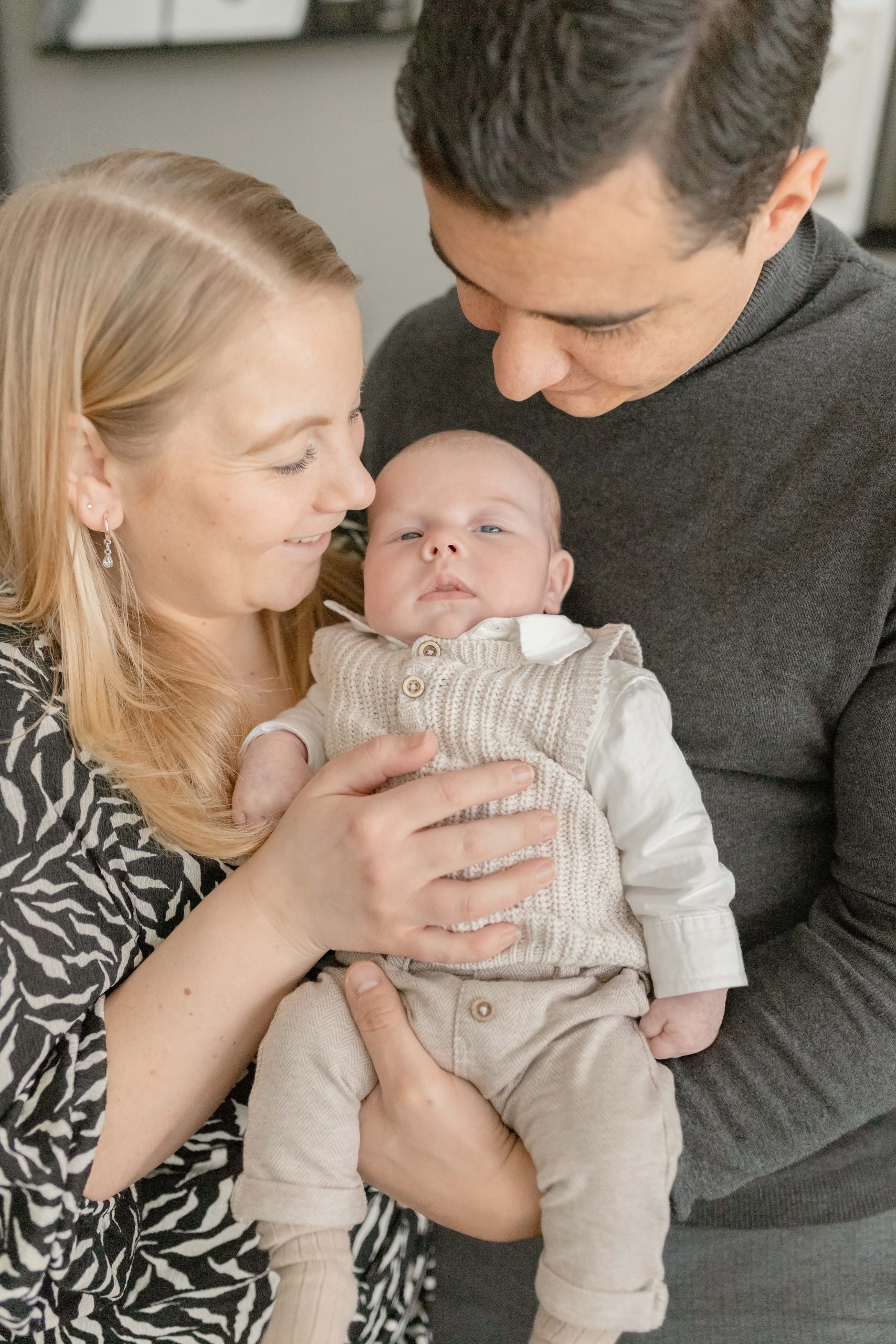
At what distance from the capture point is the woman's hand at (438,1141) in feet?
3.89

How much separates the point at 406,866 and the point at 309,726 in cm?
33

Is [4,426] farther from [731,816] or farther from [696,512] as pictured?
[731,816]

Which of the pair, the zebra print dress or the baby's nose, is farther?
the baby's nose

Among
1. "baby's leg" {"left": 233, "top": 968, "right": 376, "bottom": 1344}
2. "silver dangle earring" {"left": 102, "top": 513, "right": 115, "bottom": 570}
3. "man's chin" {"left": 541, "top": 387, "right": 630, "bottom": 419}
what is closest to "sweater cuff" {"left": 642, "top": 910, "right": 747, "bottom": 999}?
"baby's leg" {"left": 233, "top": 968, "right": 376, "bottom": 1344}

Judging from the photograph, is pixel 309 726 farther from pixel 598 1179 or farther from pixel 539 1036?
pixel 598 1179

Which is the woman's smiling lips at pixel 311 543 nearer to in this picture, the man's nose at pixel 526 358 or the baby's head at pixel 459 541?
the baby's head at pixel 459 541

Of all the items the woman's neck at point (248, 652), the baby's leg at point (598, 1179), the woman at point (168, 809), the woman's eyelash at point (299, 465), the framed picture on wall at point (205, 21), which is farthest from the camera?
the framed picture on wall at point (205, 21)

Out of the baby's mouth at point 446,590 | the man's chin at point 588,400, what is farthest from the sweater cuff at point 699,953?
the man's chin at point 588,400

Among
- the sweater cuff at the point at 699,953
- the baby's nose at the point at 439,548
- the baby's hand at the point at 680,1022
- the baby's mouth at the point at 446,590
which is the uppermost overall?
the baby's nose at the point at 439,548

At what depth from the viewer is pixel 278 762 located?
1396 millimetres

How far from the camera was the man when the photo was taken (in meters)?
0.95

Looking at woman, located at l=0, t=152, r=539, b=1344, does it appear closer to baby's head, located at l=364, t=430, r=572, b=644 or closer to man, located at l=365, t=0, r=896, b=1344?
baby's head, located at l=364, t=430, r=572, b=644

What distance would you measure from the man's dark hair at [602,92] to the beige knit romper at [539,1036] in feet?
1.81

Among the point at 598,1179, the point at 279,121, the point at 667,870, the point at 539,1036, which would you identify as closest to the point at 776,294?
the point at 667,870
